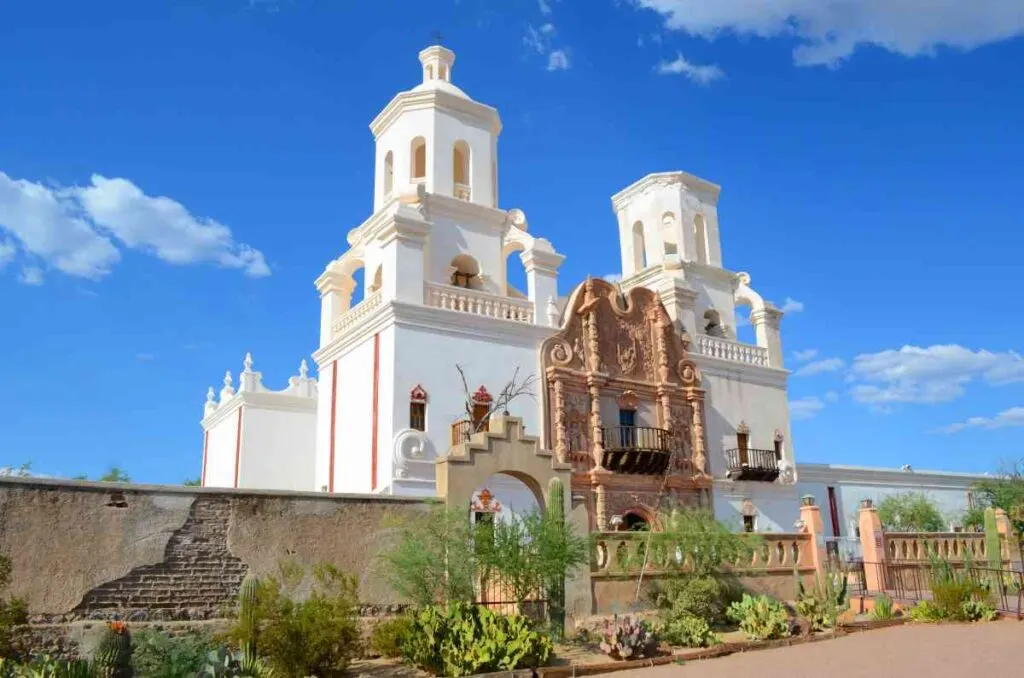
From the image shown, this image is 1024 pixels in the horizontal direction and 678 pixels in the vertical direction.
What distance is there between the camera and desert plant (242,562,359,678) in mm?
11547

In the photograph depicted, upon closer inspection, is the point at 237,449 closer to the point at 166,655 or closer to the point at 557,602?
the point at 557,602

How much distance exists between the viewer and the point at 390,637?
13.0 meters

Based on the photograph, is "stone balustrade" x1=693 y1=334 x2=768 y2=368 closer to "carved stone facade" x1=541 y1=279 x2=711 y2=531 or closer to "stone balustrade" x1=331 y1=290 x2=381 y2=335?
"carved stone facade" x1=541 y1=279 x2=711 y2=531

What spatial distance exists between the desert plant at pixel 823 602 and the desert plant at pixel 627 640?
13.5 feet

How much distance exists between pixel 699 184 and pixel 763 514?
38.6ft

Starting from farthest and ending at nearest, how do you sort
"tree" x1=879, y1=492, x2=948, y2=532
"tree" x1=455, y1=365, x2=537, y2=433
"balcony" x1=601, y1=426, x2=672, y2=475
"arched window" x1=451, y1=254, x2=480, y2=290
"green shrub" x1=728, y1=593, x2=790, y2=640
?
"tree" x1=879, y1=492, x2=948, y2=532 < "arched window" x1=451, y1=254, x2=480, y2=290 < "balcony" x1=601, y1=426, x2=672, y2=475 < "tree" x1=455, y1=365, x2=537, y2=433 < "green shrub" x1=728, y1=593, x2=790, y2=640

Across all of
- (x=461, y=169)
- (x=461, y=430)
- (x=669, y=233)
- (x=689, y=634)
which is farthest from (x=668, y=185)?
(x=689, y=634)

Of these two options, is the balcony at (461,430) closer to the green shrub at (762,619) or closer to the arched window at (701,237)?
the green shrub at (762,619)

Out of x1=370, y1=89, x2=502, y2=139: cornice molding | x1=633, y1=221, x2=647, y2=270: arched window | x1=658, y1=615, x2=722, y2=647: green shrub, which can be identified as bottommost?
x1=658, y1=615, x2=722, y2=647: green shrub

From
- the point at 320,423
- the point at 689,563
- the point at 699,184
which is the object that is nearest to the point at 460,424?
the point at 320,423

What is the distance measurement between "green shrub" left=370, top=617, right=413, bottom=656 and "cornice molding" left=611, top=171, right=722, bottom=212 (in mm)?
21195

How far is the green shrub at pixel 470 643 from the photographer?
39.2ft

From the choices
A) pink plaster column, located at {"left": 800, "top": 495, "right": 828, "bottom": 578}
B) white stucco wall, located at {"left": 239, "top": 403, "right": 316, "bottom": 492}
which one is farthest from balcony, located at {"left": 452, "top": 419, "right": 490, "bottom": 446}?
pink plaster column, located at {"left": 800, "top": 495, "right": 828, "bottom": 578}

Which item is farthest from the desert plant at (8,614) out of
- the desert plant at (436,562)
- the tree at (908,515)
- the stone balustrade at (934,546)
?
the tree at (908,515)
